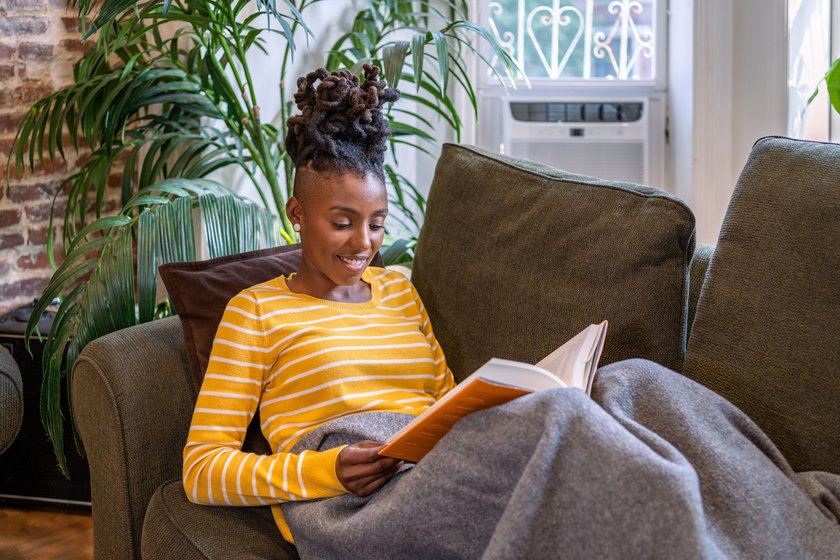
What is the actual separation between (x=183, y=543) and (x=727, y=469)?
726 mm

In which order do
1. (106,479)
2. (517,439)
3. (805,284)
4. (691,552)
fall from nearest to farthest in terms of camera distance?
(691,552)
(517,439)
(805,284)
(106,479)

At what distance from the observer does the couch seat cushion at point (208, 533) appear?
4.19ft

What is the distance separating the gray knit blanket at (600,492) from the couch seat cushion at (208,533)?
0.07 meters

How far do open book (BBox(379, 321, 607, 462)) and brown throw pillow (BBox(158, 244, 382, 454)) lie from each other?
0.40 m

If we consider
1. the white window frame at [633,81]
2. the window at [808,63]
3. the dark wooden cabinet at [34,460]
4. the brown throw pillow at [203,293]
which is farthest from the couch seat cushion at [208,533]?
the white window frame at [633,81]

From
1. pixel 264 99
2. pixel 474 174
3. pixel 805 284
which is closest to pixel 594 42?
pixel 264 99

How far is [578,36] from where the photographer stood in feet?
10.8

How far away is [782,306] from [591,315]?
28cm

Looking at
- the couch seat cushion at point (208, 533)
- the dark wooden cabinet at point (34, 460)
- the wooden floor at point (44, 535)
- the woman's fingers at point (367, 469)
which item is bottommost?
the wooden floor at point (44, 535)

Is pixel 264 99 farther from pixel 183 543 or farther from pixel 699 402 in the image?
pixel 699 402

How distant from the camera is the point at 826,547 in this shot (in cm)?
107

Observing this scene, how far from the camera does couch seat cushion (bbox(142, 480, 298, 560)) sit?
128 cm

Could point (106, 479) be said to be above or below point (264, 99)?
below

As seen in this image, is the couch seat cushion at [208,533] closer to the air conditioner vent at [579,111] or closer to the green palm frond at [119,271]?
the green palm frond at [119,271]
